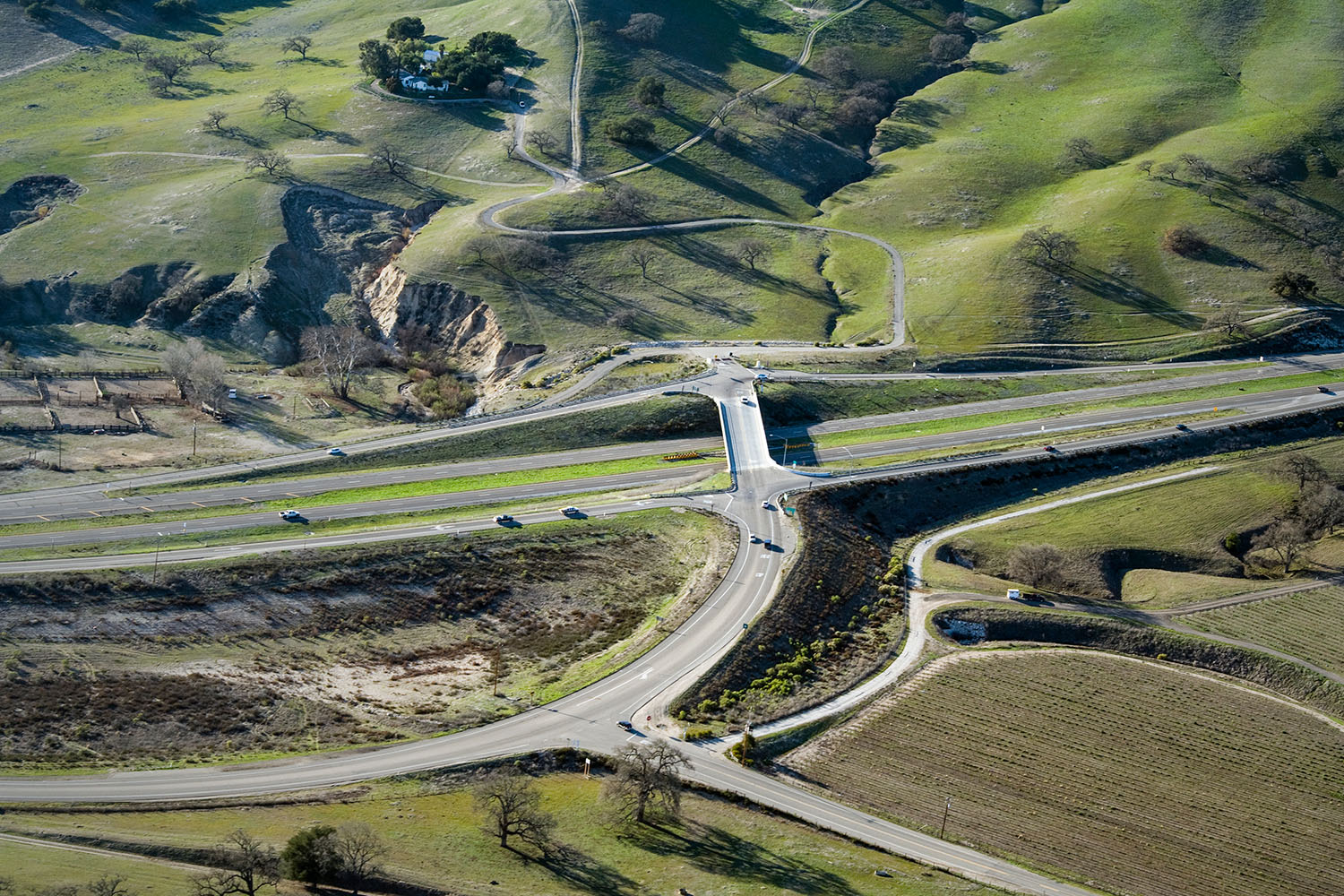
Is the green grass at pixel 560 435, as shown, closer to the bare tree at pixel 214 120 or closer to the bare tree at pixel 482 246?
the bare tree at pixel 482 246

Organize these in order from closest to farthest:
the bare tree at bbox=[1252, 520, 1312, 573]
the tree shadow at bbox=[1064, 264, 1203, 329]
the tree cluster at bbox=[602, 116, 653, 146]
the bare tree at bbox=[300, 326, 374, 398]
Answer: the bare tree at bbox=[1252, 520, 1312, 573] < the bare tree at bbox=[300, 326, 374, 398] < the tree shadow at bbox=[1064, 264, 1203, 329] < the tree cluster at bbox=[602, 116, 653, 146]

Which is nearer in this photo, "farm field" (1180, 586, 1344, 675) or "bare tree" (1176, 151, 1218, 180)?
"farm field" (1180, 586, 1344, 675)

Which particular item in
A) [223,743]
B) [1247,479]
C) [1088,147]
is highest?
[1088,147]

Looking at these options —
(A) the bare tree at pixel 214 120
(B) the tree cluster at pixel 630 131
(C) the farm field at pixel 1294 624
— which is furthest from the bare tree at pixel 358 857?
(A) the bare tree at pixel 214 120

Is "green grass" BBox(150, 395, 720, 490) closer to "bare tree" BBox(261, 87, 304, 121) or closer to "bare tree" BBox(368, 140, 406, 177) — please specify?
"bare tree" BBox(368, 140, 406, 177)

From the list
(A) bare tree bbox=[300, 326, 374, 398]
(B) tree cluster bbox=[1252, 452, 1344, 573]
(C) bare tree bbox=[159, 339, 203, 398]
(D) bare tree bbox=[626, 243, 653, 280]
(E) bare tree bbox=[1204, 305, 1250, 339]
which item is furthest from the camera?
(D) bare tree bbox=[626, 243, 653, 280]

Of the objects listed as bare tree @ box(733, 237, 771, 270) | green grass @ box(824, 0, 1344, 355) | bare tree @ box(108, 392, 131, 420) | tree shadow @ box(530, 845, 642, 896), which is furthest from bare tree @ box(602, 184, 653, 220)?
tree shadow @ box(530, 845, 642, 896)

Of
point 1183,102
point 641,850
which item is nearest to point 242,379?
point 641,850

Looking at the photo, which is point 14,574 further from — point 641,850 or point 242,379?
point 641,850

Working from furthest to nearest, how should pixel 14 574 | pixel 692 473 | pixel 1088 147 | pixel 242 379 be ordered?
1. pixel 1088 147
2. pixel 242 379
3. pixel 692 473
4. pixel 14 574
